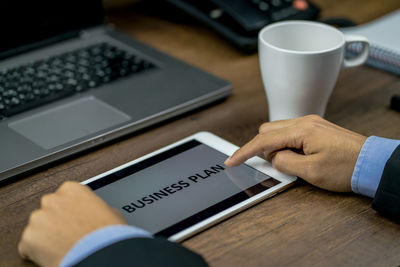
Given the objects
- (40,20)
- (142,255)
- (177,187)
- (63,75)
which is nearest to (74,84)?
(63,75)

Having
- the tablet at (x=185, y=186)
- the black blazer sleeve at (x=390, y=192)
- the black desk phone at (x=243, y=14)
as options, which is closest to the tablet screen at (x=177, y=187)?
the tablet at (x=185, y=186)

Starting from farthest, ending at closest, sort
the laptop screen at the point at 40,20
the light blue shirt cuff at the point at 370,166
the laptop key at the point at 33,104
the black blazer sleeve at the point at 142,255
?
1. the laptop screen at the point at 40,20
2. the laptop key at the point at 33,104
3. the light blue shirt cuff at the point at 370,166
4. the black blazer sleeve at the point at 142,255

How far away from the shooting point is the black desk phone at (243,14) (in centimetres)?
94

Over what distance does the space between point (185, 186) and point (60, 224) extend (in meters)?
0.16

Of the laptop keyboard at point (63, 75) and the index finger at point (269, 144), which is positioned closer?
the index finger at point (269, 144)

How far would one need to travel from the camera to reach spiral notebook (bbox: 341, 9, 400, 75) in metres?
0.88

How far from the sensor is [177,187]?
60 cm

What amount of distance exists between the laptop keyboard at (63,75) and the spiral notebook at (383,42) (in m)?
0.39

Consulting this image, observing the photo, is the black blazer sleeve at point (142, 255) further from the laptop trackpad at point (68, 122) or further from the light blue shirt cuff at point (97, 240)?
the laptop trackpad at point (68, 122)

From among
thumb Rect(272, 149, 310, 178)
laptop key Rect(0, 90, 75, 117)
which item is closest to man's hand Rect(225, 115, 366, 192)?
thumb Rect(272, 149, 310, 178)

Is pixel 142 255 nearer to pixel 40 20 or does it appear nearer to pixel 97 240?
pixel 97 240

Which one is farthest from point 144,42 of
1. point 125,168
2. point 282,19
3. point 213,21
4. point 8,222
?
point 8,222

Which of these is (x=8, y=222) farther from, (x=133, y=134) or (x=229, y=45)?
(x=229, y=45)

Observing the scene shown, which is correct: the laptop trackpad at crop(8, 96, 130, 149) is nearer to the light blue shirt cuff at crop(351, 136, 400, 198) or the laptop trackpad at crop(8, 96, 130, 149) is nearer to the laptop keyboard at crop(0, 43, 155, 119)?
the laptop keyboard at crop(0, 43, 155, 119)
